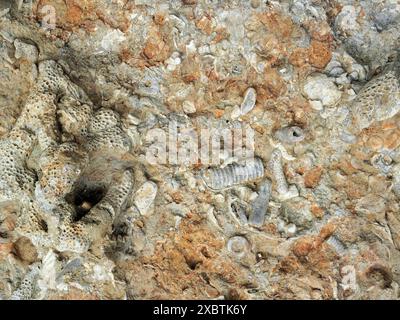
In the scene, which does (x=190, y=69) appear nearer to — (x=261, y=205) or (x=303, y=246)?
(x=261, y=205)

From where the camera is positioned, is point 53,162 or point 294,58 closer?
point 53,162

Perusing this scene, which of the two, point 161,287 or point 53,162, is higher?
point 53,162

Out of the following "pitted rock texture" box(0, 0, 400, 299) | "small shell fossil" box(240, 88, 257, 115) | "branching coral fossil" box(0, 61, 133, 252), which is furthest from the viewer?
"small shell fossil" box(240, 88, 257, 115)

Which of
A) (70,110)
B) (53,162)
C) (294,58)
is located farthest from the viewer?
(294,58)

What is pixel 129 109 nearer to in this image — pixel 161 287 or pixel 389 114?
pixel 161 287

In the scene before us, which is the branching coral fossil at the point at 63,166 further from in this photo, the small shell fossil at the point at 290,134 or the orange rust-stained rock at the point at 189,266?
the small shell fossil at the point at 290,134

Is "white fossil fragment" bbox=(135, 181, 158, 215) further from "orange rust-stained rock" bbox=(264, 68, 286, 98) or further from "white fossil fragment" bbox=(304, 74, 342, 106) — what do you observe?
"white fossil fragment" bbox=(304, 74, 342, 106)

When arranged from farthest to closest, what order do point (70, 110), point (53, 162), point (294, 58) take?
point (294, 58)
point (70, 110)
point (53, 162)

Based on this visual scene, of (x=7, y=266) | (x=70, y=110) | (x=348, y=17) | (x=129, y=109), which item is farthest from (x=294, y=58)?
(x=7, y=266)

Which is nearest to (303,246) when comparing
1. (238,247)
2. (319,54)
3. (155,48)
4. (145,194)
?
(238,247)

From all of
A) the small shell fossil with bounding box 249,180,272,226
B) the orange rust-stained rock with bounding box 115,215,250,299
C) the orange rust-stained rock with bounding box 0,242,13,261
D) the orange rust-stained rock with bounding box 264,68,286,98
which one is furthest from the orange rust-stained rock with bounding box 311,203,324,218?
the orange rust-stained rock with bounding box 0,242,13,261
